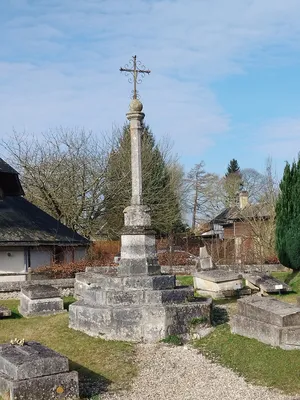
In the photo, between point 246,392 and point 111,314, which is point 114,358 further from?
point 246,392

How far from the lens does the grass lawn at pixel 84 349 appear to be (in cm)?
838

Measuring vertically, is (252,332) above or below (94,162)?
below

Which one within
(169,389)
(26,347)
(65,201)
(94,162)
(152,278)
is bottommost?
(169,389)

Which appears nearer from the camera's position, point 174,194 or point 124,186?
point 124,186

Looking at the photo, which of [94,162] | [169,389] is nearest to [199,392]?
[169,389]

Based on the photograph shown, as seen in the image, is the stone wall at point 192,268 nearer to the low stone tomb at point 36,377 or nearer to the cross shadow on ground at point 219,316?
the cross shadow on ground at point 219,316

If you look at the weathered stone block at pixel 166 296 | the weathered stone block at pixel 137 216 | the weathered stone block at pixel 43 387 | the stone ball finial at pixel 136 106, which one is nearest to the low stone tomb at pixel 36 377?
the weathered stone block at pixel 43 387

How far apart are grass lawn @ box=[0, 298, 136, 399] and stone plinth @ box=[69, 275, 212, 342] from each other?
30 centimetres

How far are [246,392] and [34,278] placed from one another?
12329 mm

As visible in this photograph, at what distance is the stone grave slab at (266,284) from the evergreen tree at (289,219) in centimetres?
303

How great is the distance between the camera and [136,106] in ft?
39.5

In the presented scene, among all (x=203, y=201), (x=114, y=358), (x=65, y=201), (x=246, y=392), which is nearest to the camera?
(x=246, y=392)

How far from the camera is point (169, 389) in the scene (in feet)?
26.0

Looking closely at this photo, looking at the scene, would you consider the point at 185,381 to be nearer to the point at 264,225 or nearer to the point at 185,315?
the point at 185,315
